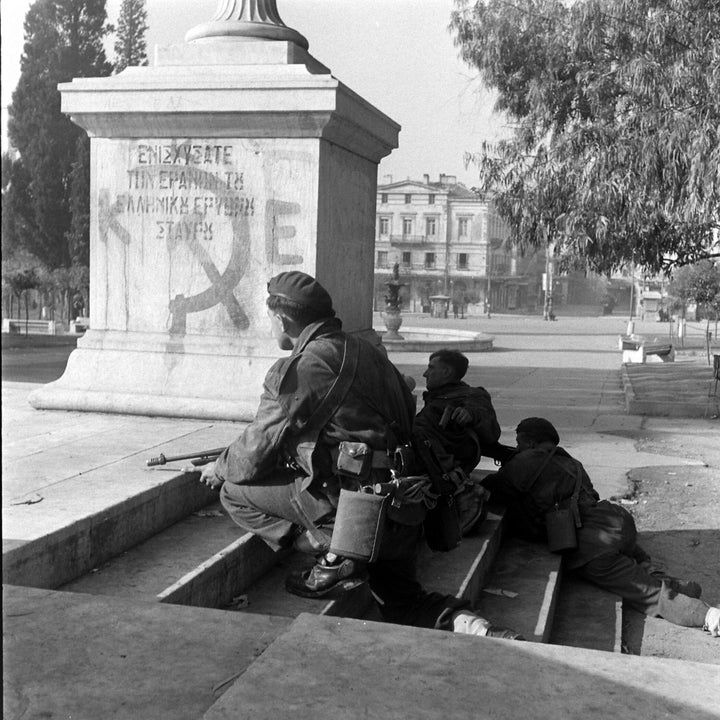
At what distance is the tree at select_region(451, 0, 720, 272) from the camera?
36.7ft

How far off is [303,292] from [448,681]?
162cm

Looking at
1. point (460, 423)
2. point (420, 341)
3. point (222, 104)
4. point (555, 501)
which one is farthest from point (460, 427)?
point (420, 341)

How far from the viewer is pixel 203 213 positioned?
5.71m

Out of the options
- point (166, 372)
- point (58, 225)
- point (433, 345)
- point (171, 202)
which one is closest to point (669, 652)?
point (166, 372)

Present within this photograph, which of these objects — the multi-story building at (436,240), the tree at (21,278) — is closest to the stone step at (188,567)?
the tree at (21,278)

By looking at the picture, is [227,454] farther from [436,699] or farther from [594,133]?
[594,133]

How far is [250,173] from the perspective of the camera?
5.64 m

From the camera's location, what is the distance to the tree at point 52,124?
27.7 metres

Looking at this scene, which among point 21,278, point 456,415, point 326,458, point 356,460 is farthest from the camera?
point 21,278

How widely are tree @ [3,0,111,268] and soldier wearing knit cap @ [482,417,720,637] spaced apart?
23675mm

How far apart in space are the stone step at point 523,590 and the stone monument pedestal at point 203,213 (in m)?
1.71

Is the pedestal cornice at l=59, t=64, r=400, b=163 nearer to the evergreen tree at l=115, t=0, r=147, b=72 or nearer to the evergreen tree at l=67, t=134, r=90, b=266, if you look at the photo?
the evergreen tree at l=115, t=0, r=147, b=72

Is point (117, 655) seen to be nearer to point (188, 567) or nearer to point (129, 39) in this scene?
point (188, 567)

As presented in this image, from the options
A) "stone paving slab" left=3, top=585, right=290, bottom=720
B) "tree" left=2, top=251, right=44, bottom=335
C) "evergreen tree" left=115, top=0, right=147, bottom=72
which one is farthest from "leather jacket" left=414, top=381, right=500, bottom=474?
"tree" left=2, top=251, right=44, bottom=335
